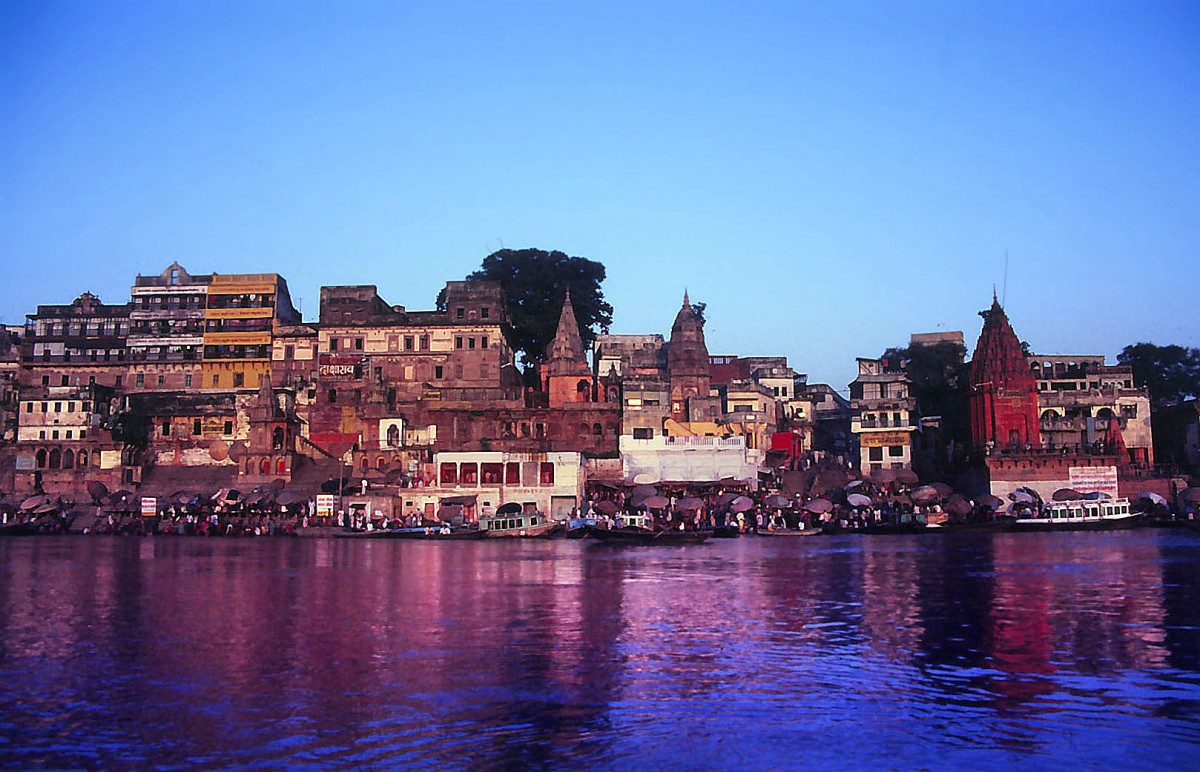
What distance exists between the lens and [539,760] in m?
11.8

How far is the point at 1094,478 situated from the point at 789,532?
18.7 metres

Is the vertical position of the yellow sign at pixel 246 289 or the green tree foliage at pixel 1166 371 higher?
the yellow sign at pixel 246 289

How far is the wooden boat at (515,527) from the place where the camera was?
49.7 m

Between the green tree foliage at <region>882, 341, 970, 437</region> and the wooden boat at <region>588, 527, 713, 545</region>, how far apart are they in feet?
93.7

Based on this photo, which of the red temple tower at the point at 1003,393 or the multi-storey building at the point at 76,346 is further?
the multi-storey building at the point at 76,346

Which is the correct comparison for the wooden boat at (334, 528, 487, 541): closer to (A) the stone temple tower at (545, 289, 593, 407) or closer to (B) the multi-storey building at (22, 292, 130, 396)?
(A) the stone temple tower at (545, 289, 593, 407)

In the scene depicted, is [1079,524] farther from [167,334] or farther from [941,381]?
[167,334]

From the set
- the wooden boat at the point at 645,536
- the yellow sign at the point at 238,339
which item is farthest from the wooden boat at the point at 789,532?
the yellow sign at the point at 238,339

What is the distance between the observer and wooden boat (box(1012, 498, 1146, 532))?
52.5 meters

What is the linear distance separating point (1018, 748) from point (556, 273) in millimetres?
65869

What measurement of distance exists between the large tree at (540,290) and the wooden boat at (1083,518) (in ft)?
108

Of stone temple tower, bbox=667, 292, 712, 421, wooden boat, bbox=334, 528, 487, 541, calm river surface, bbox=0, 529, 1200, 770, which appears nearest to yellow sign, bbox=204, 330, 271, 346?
wooden boat, bbox=334, 528, 487, 541

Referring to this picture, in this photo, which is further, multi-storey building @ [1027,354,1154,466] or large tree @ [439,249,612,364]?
large tree @ [439,249,612,364]

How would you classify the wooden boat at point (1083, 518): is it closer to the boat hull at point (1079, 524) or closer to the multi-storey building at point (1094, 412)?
the boat hull at point (1079, 524)
